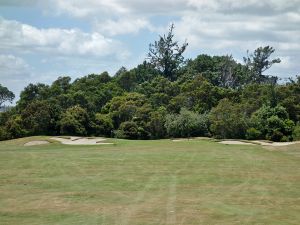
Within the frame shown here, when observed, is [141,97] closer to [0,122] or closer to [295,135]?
[0,122]

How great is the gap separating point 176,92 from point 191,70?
21.9 m

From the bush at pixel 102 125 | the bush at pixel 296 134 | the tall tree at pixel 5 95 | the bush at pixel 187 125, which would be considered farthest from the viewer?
the tall tree at pixel 5 95

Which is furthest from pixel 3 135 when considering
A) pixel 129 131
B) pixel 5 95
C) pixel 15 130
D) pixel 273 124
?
pixel 5 95

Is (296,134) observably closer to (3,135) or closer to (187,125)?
(187,125)

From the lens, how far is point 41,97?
87750 mm

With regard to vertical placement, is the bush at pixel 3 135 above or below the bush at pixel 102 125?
below

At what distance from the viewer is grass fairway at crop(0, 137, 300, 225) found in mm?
14281

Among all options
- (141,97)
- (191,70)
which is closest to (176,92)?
(141,97)

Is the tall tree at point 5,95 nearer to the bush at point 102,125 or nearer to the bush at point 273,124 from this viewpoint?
the bush at point 102,125

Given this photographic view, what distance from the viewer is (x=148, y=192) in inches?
728

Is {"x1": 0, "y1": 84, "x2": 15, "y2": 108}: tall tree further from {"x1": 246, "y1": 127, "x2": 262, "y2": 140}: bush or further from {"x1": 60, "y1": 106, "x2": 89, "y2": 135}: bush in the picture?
{"x1": 246, "y1": 127, "x2": 262, "y2": 140}: bush

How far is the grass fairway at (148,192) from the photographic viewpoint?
14281mm

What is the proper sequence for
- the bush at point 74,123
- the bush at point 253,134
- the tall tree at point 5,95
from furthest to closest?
the tall tree at point 5,95
the bush at point 74,123
the bush at point 253,134

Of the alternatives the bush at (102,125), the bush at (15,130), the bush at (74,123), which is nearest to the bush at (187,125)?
the bush at (102,125)
